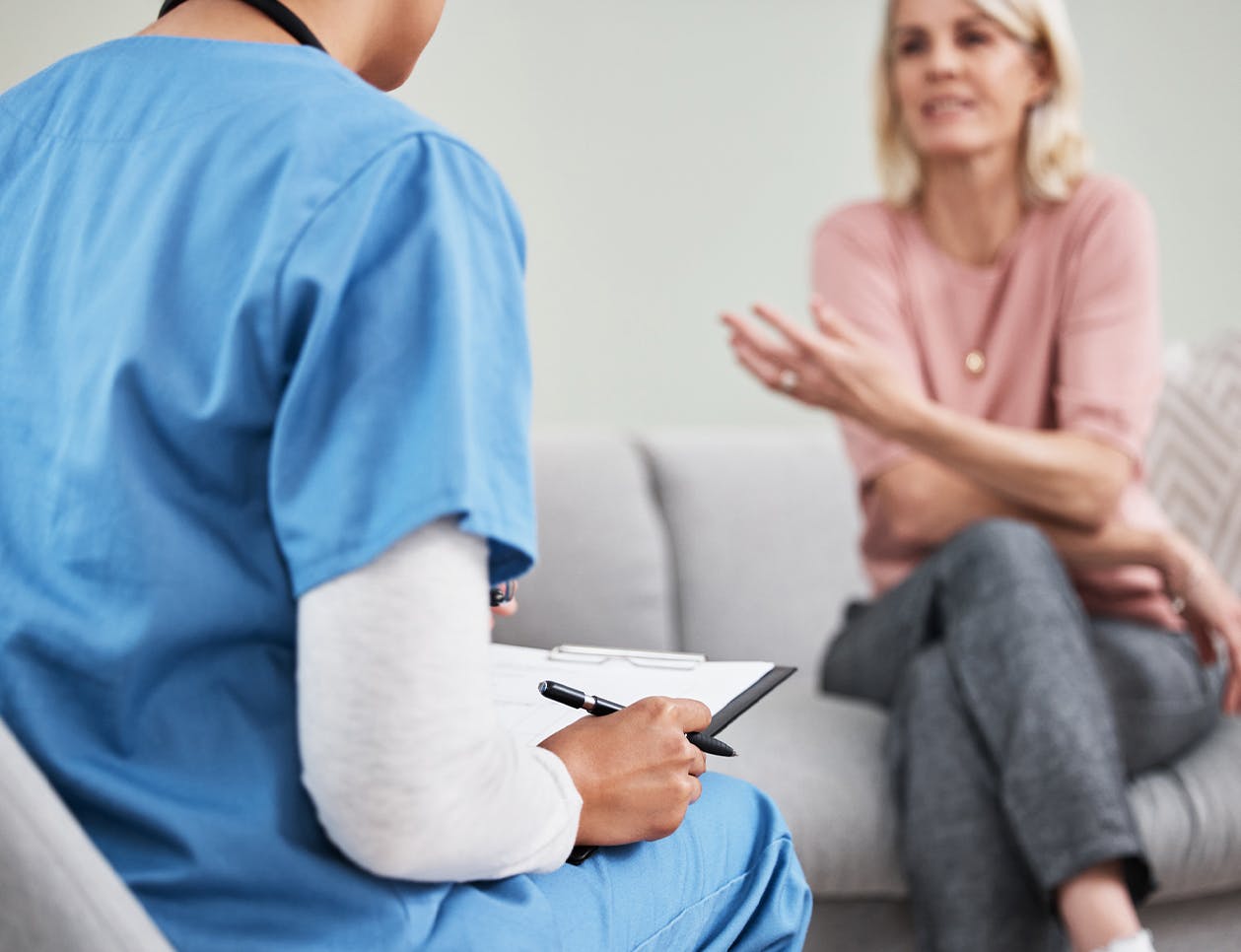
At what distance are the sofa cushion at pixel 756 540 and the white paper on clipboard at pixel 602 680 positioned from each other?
1.14 metres

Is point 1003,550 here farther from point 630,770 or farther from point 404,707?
point 404,707

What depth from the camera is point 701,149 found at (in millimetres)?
2443

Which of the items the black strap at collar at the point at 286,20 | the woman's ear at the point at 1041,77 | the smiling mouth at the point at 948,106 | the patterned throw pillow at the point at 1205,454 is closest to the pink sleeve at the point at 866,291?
the smiling mouth at the point at 948,106

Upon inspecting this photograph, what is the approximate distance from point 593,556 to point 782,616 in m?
0.33

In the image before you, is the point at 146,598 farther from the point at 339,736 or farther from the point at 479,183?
the point at 479,183

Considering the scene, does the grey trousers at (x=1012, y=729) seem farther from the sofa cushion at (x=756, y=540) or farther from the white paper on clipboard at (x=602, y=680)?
the white paper on clipboard at (x=602, y=680)

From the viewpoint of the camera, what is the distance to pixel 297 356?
1.84 feet

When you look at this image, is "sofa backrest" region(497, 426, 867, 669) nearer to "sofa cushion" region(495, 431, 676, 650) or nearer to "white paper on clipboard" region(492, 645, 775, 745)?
"sofa cushion" region(495, 431, 676, 650)

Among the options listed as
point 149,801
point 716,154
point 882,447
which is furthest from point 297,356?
point 716,154

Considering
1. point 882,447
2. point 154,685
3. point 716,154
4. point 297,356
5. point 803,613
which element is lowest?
point 803,613

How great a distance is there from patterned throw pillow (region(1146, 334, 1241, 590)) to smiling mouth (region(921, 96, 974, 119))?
0.63 meters

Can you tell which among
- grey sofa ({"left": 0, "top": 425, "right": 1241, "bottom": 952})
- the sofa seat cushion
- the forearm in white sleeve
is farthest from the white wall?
the forearm in white sleeve

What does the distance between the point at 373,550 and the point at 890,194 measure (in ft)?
5.18

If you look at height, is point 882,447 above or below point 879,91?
below
